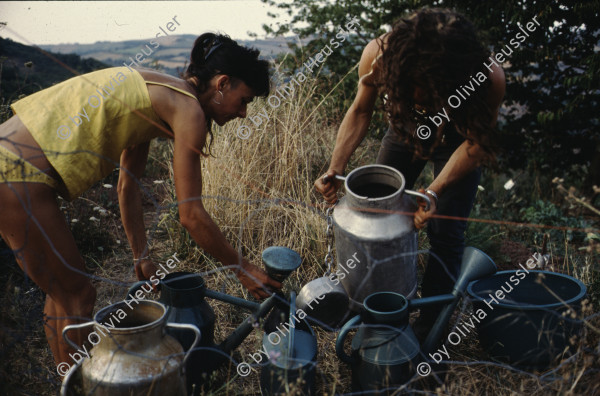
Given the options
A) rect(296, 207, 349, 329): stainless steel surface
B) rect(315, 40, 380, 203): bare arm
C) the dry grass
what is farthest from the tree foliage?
rect(296, 207, 349, 329): stainless steel surface

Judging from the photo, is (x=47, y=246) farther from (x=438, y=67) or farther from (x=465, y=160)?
(x=465, y=160)

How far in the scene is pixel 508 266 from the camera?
3.73m

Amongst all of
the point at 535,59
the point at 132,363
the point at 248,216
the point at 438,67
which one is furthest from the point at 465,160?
the point at 535,59

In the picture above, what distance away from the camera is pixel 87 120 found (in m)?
1.94

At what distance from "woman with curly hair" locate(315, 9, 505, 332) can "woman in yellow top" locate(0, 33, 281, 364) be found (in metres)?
0.74

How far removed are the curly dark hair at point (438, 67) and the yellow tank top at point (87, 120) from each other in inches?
41.8

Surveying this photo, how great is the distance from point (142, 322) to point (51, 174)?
2.36 feet

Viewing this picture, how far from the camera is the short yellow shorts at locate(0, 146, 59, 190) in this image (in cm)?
183

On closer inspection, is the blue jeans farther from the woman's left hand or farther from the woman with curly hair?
the woman's left hand

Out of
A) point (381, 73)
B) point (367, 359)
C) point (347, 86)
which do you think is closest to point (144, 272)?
point (367, 359)

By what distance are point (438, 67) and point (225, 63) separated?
3.12 feet

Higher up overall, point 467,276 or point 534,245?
point 467,276

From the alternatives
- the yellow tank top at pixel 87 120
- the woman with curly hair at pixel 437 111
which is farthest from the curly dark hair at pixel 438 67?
the yellow tank top at pixel 87 120

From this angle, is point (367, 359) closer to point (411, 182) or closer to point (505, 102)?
point (411, 182)
